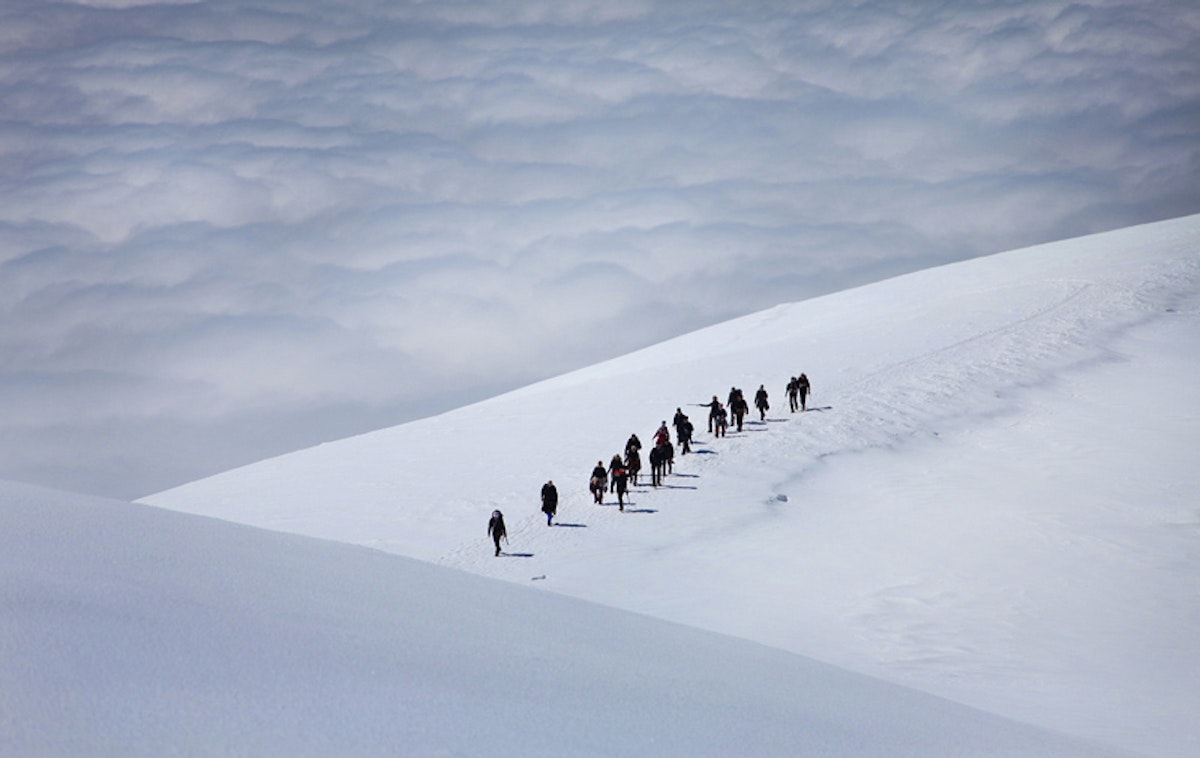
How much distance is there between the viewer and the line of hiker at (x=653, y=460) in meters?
21.8

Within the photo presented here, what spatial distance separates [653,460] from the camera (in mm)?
24141

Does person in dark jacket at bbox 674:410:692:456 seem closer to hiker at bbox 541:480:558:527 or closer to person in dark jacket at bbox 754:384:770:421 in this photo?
person in dark jacket at bbox 754:384:770:421

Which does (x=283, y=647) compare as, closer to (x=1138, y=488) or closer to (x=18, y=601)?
(x=18, y=601)

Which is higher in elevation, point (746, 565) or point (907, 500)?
point (907, 500)

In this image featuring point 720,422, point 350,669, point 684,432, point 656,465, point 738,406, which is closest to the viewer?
point 350,669

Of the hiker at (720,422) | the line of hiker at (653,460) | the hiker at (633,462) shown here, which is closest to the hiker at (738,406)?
the line of hiker at (653,460)

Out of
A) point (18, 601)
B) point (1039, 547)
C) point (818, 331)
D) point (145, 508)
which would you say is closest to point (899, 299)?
point (818, 331)

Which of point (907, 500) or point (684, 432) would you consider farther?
point (684, 432)

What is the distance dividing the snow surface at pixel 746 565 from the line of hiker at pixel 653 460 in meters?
0.52

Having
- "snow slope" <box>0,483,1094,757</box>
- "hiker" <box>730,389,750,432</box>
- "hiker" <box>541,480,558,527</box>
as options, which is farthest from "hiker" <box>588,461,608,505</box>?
"snow slope" <box>0,483,1094,757</box>

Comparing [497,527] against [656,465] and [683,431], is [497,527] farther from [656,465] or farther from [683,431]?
[683,431]

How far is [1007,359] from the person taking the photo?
110ft

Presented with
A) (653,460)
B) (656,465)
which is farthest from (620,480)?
(656,465)

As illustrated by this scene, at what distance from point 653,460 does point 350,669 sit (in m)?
18.0
